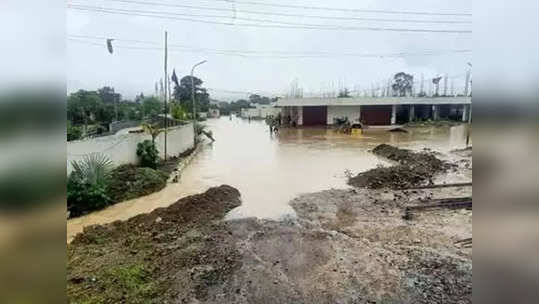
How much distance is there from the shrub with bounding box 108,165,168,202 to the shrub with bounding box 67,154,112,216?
→ 1.09 feet

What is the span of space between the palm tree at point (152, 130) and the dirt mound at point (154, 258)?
2.08 m

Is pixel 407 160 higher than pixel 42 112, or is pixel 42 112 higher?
pixel 42 112

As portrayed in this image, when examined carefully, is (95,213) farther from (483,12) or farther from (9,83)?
(483,12)

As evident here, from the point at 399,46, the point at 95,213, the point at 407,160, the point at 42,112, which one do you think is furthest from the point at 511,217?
the point at 407,160

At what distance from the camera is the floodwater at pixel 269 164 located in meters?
4.66

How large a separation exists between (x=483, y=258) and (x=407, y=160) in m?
7.37

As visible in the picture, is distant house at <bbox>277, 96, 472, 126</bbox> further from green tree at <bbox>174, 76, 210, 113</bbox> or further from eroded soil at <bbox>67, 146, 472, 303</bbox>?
eroded soil at <bbox>67, 146, 472, 303</bbox>

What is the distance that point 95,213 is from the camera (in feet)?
13.4

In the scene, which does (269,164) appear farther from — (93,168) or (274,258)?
(274,258)

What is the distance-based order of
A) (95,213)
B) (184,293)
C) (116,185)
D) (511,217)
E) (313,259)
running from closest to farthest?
(511,217), (184,293), (313,259), (95,213), (116,185)

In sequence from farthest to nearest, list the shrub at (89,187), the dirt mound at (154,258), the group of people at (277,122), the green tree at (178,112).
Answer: the group of people at (277,122) < the green tree at (178,112) < the shrub at (89,187) < the dirt mound at (154,258)

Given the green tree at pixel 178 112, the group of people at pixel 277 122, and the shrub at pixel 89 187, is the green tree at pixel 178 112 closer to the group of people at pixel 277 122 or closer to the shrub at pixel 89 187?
the shrub at pixel 89 187

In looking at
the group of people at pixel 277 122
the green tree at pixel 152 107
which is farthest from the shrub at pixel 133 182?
the group of people at pixel 277 122

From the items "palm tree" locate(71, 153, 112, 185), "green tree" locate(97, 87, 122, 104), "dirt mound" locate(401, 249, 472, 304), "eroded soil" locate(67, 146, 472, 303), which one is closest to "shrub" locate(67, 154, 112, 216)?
"palm tree" locate(71, 153, 112, 185)
